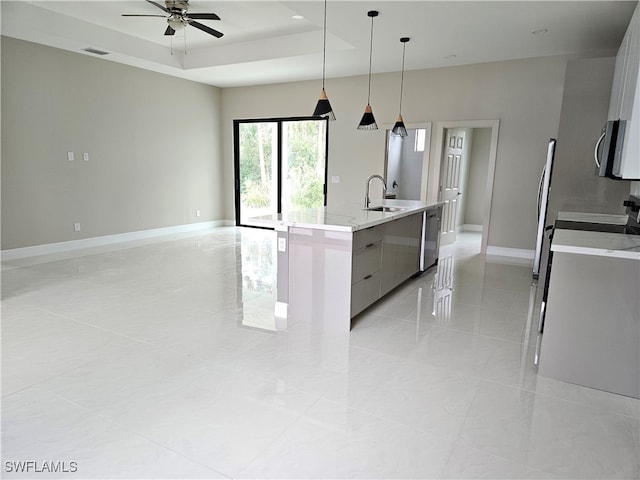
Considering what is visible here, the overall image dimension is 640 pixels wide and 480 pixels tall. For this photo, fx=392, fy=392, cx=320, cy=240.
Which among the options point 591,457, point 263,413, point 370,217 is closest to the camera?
point 591,457

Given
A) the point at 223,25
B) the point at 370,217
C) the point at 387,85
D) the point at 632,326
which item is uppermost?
the point at 223,25

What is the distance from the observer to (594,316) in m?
2.28

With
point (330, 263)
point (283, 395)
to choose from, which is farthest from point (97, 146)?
point (283, 395)

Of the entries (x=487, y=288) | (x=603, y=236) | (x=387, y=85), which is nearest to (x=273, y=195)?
(x=387, y=85)

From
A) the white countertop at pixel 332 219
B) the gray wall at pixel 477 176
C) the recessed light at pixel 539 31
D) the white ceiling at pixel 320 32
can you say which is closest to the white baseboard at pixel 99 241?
the white ceiling at pixel 320 32

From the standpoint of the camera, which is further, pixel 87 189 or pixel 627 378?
pixel 87 189

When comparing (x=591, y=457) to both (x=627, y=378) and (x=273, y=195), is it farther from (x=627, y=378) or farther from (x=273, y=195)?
(x=273, y=195)

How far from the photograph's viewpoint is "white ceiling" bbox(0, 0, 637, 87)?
3.87 metres

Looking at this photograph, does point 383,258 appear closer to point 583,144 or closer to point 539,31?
point 583,144

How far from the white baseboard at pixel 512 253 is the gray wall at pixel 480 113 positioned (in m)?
0.06

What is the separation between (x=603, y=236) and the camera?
102 inches

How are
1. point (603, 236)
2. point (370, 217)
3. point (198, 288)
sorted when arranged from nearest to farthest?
point (603, 236), point (370, 217), point (198, 288)

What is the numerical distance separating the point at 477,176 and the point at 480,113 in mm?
2629

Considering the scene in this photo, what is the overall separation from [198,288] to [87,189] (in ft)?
10.7
